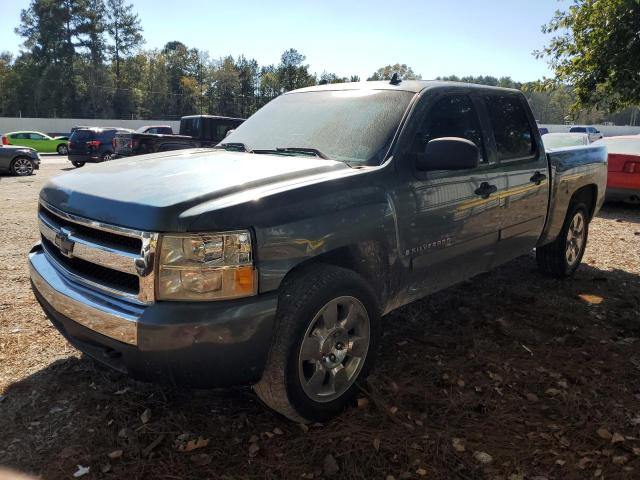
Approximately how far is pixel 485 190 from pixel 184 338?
8.00ft

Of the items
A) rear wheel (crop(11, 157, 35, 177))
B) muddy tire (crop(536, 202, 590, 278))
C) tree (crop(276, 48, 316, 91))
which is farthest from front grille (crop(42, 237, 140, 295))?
tree (crop(276, 48, 316, 91))

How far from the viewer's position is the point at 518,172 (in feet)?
13.5

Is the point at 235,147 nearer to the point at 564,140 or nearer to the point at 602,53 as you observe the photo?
the point at 602,53

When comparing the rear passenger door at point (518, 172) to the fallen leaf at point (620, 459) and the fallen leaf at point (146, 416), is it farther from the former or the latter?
the fallen leaf at point (146, 416)

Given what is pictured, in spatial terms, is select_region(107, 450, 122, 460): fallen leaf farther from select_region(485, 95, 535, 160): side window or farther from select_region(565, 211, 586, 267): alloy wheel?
select_region(565, 211, 586, 267): alloy wheel

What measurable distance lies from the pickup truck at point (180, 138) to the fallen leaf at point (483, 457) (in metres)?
12.1

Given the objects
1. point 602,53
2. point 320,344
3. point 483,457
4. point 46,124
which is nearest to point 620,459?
point 483,457

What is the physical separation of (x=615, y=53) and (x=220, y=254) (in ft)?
21.0

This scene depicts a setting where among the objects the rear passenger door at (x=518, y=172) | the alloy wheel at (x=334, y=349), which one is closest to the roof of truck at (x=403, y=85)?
the rear passenger door at (x=518, y=172)

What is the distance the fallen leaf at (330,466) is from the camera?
7.99 feet

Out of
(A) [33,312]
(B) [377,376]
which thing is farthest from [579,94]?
(A) [33,312]

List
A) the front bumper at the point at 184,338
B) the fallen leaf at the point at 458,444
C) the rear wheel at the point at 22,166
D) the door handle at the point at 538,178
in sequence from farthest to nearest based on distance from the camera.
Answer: the rear wheel at the point at 22,166 → the door handle at the point at 538,178 → the fallen leaf at the point at 458,444 → the front bumper at the point at 184,338

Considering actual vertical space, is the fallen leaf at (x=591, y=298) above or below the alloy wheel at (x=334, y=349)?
below

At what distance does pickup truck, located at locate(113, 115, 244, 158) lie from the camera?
13.7 metres
